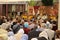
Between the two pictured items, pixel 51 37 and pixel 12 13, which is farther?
pixel 12 13

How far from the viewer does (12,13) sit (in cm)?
938

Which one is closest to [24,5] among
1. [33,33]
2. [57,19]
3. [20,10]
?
[20,10]

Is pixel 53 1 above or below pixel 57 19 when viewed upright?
above

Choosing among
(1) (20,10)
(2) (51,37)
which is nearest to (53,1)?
(1) (20,10)

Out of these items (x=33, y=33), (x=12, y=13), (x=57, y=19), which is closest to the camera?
(x=33, y=33)

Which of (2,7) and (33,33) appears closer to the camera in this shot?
(33,33)

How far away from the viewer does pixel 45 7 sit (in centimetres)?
913

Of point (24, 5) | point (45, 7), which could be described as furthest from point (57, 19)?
point (24, 5)

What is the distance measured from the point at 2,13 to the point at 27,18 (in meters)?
1.33

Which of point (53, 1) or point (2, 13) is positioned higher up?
point (53, 1)

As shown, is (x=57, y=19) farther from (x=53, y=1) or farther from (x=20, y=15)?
(x=20, y=15)

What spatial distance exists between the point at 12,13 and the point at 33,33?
4729mm

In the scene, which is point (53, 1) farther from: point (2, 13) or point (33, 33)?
point (33, 33)

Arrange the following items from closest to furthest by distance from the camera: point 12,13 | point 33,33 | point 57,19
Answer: point 33,33 < point 57,19 < point 12,13
